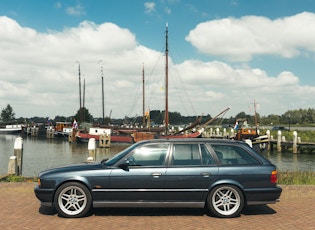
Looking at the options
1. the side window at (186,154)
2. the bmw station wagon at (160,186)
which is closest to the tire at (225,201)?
the bmw station wagon at (160,186)

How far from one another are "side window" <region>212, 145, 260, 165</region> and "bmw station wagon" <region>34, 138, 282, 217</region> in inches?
3.8

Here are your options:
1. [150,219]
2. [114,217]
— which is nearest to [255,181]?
[150,219]

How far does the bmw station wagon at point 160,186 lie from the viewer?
6.53m

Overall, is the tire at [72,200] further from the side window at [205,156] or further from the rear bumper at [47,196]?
the side window at [205,156]

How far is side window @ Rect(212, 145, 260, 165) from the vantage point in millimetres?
6840

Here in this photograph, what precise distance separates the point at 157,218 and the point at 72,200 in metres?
1.69

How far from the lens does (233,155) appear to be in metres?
6.93

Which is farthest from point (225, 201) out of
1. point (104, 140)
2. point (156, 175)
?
point (104, 140)

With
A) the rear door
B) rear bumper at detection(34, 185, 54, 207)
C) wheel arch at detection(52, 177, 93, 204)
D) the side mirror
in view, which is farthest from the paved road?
the side mirror

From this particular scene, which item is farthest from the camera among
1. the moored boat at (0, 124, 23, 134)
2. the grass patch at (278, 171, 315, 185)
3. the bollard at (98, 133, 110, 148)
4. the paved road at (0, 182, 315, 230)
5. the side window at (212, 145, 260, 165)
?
the moored boat at (0, 124, 23, 134)

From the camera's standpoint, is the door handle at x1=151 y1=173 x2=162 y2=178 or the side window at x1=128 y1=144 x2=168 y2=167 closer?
the door handle at x1=151 y1=173 x2=162 y2=178

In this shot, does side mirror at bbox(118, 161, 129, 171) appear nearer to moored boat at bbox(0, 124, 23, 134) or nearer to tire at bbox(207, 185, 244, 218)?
A: tire at bbox(207, 185, 244, 218)

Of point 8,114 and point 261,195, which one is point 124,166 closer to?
point 261,195

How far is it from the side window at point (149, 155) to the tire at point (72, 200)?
1.07 meters
